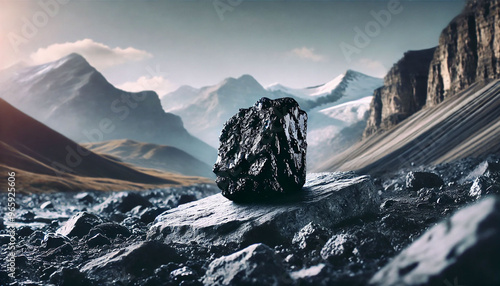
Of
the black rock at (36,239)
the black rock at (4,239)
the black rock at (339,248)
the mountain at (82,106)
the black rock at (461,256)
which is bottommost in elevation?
the black rock at (339,248)

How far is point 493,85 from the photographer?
62219 millimetres

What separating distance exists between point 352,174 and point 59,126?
18756 centimetres

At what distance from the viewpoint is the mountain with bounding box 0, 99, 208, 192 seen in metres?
53.9

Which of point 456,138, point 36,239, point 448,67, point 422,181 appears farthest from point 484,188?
point 448,67

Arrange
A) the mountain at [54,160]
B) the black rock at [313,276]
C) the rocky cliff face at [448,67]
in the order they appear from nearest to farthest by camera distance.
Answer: the black rock at [313,276], the mountain at [54,160], the rocky cliff face at [448,67]

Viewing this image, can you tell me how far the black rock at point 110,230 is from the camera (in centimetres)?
835

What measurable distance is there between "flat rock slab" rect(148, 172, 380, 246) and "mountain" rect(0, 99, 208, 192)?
4548 centimetres

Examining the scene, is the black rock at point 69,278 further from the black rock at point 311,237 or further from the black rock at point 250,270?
the black rock at point 311,237

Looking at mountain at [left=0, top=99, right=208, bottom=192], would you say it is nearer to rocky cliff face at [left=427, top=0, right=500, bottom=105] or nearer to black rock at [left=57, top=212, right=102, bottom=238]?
black rock at [left=57, top=212, right=102, bottom=238]

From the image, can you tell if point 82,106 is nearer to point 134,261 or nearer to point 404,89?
point 404,89

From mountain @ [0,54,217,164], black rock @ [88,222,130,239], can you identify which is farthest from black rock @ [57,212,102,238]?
mountain @ [0,54,217,164]

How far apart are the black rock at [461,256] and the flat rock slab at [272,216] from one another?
12.0ft

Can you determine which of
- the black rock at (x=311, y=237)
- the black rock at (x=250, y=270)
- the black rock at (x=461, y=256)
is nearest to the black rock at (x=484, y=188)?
the black rock at (x=311, y=237)

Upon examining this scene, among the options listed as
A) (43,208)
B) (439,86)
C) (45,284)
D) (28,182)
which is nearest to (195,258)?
(45,284)
